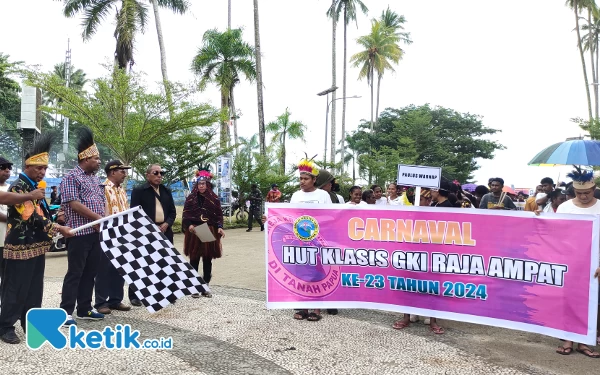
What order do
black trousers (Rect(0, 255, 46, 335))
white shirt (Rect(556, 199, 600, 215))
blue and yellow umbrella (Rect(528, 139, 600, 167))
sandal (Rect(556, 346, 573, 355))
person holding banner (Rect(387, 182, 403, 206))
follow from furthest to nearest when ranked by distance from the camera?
person holding banner (Rect(387, 182, 403, 206)) → blue and yellow umbrella (Rect(528, 139, 600, 167)) → white shirt (Rect(556, 199, 600, 215)) → sandal (Rect(556, 346, 573, 355)) → black trousers (Rect(0, 255, 46, 335))

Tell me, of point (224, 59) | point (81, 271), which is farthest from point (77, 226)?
point (224, 59)

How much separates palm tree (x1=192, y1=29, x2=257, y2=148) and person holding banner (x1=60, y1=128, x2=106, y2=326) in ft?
72.4

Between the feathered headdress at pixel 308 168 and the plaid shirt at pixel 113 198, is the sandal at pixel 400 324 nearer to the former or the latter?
the feathered headdress at pixel 308 168

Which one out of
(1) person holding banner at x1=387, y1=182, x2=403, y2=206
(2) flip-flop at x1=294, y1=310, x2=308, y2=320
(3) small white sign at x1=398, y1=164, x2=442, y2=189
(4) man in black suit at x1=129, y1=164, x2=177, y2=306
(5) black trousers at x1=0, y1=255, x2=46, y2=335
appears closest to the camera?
(5) black trousers at x1=0, y1=255, x2=46, y2=335

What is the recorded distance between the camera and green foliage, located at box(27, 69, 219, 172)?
48.2 feet

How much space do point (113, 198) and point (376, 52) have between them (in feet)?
126

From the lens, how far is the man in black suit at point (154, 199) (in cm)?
584

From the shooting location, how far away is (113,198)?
550 centimetres

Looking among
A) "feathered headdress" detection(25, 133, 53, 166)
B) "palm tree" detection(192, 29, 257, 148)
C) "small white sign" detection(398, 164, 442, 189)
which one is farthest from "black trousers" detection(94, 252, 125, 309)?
"palm tree" detection(192, 29, 257, 148)

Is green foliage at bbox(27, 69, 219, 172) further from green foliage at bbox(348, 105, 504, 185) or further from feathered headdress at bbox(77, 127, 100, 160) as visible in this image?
green foliage at bbox(348, 105, 504, 185)

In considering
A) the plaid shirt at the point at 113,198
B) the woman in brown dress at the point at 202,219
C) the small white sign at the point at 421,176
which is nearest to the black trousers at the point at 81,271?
the plaid shirt at the point at 113,198

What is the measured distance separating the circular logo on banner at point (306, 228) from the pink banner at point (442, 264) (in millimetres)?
11

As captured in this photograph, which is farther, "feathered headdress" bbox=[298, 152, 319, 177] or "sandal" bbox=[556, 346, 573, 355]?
"feathered headdress" bbox=[298, 152, 319, 177]

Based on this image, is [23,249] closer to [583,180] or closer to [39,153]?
[39,153]
